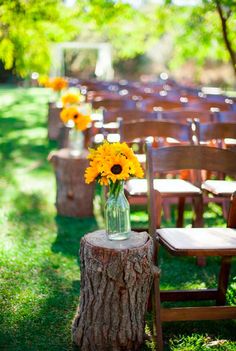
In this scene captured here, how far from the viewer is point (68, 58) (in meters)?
36.0

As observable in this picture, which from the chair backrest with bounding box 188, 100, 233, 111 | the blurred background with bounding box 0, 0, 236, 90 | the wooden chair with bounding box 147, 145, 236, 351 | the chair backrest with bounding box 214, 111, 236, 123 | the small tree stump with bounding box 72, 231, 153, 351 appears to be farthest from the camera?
the chair backrest with bounding box 188, 100, 233, 111

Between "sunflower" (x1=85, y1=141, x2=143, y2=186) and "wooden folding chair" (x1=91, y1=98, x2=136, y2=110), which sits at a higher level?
"wooden folding chair" (x1=91, y1=98, x2=136, y2=110)

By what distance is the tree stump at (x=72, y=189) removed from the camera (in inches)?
244

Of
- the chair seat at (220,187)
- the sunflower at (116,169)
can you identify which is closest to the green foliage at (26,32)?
the chair seat at (220,187)

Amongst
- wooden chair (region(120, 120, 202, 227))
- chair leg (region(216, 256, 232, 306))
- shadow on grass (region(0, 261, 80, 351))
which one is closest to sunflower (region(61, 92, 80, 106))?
wooden chair (region(120, 120, 202, 227))

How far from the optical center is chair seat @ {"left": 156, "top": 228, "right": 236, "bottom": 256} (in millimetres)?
Result: 3299

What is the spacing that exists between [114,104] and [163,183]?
142 inches

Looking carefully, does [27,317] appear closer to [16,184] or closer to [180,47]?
[16,184]

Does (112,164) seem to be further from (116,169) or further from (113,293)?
(113,293)

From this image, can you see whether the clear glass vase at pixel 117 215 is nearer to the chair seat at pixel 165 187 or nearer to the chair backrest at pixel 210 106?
the chair seat at pixel 165 187

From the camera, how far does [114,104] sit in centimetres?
843

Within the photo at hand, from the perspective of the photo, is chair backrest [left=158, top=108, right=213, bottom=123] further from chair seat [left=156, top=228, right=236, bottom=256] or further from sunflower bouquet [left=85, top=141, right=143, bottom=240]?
sunflower bouquet [left=85, top=141, right=143, bottom=240]

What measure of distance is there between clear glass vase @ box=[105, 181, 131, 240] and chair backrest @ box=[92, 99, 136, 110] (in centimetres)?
488

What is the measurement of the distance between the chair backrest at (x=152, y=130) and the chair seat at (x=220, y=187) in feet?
2.75
